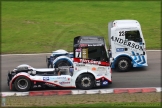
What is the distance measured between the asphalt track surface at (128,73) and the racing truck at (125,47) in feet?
1.39

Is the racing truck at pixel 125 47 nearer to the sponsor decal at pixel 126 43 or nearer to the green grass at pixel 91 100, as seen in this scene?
the sponsor decal at pixel 126 43

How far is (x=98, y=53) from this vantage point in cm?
1529

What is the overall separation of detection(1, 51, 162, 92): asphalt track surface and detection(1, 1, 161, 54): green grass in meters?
1.52

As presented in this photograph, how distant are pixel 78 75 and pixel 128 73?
340 centimetres

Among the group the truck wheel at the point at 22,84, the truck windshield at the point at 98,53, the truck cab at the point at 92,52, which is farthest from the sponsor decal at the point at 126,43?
the truck wheel at the point at 22,84

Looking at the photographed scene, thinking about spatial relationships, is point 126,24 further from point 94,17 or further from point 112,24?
point 94,17

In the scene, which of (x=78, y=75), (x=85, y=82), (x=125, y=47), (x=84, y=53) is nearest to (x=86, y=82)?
(x=85, y=82)

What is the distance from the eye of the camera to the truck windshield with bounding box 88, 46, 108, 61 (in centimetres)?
1527

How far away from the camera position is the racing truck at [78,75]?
48.8 feet

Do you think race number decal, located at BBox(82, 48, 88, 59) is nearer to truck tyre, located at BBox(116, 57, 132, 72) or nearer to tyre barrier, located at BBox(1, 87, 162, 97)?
tyre barrier, located at BBox(1, 87, 162, 97)

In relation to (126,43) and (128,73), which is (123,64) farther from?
(126,43)

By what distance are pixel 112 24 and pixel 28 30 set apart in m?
10.2

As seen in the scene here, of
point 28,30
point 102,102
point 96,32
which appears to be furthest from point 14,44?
point 102,102

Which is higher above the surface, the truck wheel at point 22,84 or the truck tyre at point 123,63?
the truck tyre at point 123,63
